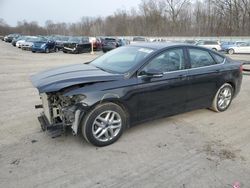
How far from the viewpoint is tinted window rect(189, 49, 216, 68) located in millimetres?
4801

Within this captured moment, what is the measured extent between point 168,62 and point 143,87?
0.79m

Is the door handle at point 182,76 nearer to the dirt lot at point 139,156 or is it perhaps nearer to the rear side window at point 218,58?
the dirt lot at point 139,156

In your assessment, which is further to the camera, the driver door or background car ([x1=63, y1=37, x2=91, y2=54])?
background car ([x1=63, y1=37, x2=91, y2=54])

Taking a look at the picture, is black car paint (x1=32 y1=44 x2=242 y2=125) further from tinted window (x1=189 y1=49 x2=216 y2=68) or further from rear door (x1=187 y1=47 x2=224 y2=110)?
tinted window (x1=189 y1=49 x2=216 y2=68)

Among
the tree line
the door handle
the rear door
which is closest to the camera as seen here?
the door handle

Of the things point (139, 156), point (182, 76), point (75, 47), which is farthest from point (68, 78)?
point (75, 47)

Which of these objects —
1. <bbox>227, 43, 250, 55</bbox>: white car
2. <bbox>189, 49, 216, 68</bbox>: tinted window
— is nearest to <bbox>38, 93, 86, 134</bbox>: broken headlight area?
<bbox>189, 49, 216, 68</bbox>: tinted window

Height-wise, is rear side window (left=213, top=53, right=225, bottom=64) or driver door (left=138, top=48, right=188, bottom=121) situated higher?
rear side window (left=213, top=53, right=225, bottom=64)

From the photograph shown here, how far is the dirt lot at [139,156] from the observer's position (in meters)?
3.05

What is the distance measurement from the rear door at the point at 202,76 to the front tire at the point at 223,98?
166 mm

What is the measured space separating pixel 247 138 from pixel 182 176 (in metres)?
1.76

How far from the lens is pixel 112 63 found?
181 inches

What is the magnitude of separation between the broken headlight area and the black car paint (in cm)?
12

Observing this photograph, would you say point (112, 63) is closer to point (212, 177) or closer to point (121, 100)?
point (121, 100)
